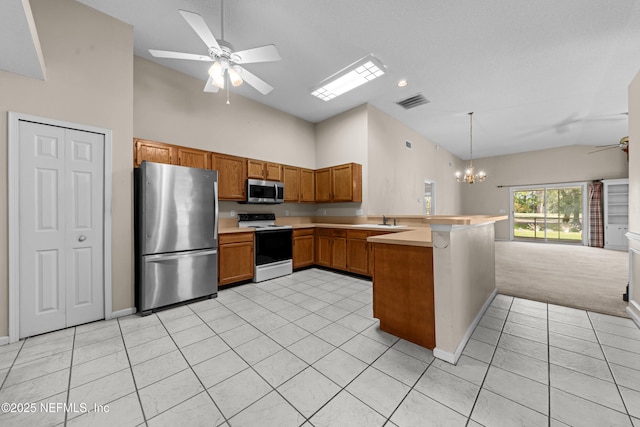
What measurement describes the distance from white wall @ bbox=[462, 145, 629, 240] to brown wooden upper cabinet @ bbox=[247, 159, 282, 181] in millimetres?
8667

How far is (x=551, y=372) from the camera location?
1.69m

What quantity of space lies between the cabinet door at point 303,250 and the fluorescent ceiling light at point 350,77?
277 cm

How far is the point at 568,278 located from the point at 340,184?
427 cm

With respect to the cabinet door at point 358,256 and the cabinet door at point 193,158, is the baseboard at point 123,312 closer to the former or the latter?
the cabinet door at point 193,158

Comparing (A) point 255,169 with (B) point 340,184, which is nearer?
(A) point 255,169

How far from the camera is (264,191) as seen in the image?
4.39 m

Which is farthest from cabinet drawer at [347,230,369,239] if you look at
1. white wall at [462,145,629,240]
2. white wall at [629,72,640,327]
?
white wall at [462,145,629,240]

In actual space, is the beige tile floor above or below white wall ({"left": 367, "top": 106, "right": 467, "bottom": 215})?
below

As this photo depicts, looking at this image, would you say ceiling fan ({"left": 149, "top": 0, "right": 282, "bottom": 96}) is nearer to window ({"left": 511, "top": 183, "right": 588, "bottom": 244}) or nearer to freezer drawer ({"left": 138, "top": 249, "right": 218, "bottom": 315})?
freezer drawer ({"left": 138, "top": 249, "right": 218, "bottom": 315})

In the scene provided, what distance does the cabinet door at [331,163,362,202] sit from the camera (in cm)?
468

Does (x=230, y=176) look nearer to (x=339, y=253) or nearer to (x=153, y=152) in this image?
(x=153, y=152)

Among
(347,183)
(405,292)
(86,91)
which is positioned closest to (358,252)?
(347,183)

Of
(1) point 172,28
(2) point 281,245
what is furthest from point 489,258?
(1) point 172,28

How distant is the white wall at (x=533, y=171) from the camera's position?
7195 mm
